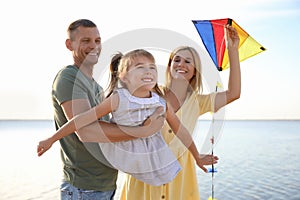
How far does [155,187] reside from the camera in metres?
2.39

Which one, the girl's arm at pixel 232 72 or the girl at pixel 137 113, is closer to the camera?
the girl at pixel 137 113

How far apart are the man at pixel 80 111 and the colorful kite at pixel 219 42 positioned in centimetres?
100

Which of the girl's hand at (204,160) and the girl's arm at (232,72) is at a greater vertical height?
the girl's arm at (232,72)

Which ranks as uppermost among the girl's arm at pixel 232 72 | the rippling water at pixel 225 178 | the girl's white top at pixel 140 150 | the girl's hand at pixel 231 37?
the girl's hand at pixel 231 37

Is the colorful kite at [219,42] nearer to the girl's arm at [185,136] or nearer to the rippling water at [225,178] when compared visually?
the girl's arm at [185,136]

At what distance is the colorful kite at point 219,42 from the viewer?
9.29 feet

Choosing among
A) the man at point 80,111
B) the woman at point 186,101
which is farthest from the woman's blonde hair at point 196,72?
the man at point 80,111

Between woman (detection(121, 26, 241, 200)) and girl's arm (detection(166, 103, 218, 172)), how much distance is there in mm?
60

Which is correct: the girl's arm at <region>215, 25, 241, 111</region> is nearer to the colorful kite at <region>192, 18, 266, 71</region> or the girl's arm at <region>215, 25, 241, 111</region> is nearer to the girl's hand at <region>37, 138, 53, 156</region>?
the colorful kite at <region>192, 18, 266, 71</region>

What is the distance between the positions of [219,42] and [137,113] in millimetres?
1127

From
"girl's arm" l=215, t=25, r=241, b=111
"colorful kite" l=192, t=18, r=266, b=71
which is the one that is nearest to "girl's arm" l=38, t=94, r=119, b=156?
"girl's arm" l=215, t=25, r=241, b=111

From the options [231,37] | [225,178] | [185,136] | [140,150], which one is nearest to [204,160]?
[185,136]

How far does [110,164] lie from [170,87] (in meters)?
0.68

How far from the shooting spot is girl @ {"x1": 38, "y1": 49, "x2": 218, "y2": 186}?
208cm
